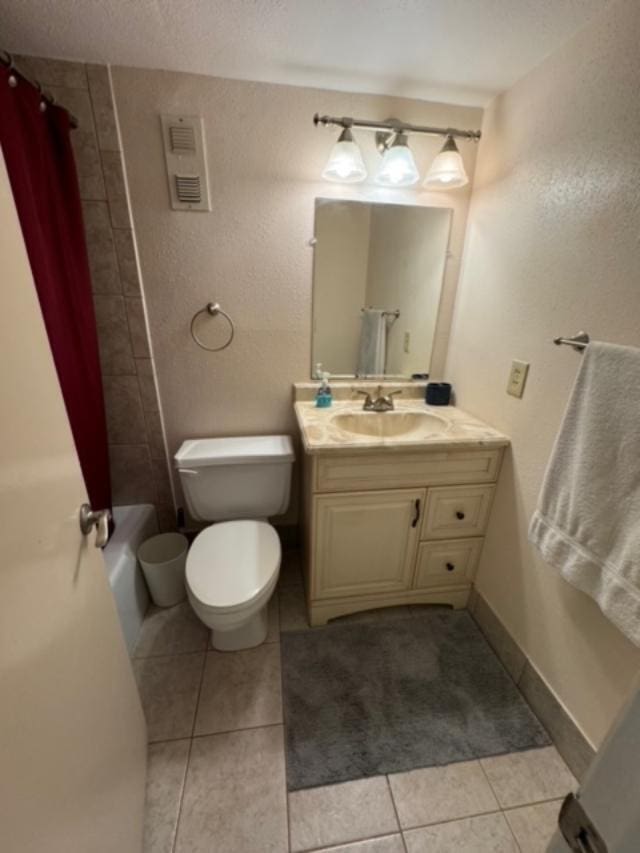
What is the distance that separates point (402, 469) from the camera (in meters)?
1.30

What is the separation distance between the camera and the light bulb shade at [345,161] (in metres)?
1.26

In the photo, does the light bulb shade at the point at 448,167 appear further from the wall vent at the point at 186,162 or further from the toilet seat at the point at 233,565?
the toilet seat at the point at 233,565

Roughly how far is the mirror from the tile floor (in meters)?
Result: 1.39

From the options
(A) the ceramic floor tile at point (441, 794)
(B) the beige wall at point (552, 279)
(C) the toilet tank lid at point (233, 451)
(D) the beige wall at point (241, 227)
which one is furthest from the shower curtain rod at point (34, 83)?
(A) the ceramic floor tile at point (441, 794)

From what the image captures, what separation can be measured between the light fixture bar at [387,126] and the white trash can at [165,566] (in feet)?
6.01

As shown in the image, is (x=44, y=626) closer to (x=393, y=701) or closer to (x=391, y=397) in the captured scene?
(x=393, y=701)

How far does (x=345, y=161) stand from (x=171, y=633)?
1987mm

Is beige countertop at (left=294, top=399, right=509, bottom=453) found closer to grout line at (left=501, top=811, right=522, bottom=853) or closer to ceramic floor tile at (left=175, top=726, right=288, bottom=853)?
ceramic floor tile at (left=175, top=726, right=288, bottom=853)

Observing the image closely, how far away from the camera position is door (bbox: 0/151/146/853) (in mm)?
465

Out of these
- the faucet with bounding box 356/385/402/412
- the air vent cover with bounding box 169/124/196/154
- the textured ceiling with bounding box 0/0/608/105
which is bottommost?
the faucet with bounding box 356/385/402/412

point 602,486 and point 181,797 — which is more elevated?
point 602,486

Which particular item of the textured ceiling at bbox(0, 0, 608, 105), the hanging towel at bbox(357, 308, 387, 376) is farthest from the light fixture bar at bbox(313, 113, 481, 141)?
the hanging towel at bbox(357, 308, 387, 376)

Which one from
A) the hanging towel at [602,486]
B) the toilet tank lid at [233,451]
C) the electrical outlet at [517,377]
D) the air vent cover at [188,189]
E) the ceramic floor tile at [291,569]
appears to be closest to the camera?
the hanging towel at [602,486]

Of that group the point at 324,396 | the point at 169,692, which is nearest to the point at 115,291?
the point at 324,396
